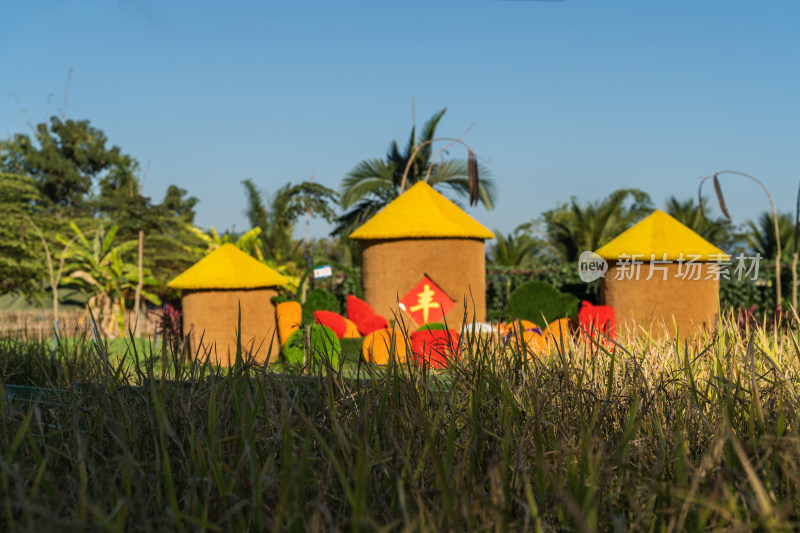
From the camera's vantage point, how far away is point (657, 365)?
3.55 metres

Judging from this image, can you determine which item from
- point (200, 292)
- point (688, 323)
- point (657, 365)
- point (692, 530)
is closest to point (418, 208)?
point (200, 292)

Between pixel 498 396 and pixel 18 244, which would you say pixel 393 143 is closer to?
pixel 18 244

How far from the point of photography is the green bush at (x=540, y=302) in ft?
31.1

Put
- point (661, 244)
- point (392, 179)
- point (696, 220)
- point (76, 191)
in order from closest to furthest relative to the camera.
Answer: point (661, 244)
point (392, 179)
point (696, 220)
point (76, 191)

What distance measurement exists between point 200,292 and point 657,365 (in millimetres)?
7144

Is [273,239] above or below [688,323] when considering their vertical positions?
above

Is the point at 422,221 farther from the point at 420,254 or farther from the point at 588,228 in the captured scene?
the point at 588,228

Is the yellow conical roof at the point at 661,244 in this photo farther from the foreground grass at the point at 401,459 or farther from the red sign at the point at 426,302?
the foreground grass at the point at 401,459

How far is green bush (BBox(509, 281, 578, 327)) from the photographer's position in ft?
31.1

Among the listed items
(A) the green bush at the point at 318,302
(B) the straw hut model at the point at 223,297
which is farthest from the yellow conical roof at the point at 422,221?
(B) the straw hut model at the point at 223,297

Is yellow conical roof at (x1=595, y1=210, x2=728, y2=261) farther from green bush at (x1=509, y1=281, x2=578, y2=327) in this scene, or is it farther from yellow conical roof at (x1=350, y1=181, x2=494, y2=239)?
yellow conical roof at (x1=350, y1=181, x2=494, y2=239)

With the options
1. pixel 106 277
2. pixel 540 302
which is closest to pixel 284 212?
pixel 106 277

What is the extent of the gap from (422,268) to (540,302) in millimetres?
1842

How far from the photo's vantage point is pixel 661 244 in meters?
9.06
